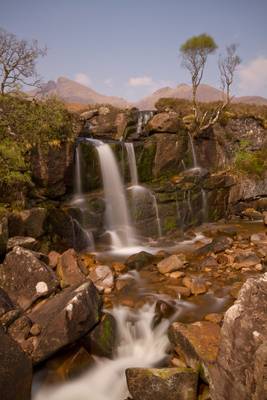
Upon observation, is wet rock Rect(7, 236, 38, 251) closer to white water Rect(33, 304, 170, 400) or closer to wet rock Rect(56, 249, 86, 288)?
wet rock Rect(56, 249, 86, 288)

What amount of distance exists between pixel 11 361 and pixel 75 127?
11698 mm

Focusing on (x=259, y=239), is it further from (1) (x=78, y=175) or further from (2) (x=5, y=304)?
(2) (x=5, y=304)

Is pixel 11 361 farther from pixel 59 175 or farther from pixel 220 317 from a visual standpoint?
pixel 59 175

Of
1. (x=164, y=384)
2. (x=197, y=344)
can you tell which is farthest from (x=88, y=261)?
(x=164, y=384)

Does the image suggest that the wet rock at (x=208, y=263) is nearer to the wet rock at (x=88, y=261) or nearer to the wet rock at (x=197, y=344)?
the wet rock at (x=88, y=261)

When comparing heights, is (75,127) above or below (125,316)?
above

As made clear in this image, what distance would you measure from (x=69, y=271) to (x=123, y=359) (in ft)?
11.7

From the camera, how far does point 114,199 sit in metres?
15.7

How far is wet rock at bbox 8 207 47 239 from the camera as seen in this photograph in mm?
10664

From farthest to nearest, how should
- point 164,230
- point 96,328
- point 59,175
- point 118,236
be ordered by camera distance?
1. point 164,230
2. point 118,236
3. point 59,175
4. point 96,328

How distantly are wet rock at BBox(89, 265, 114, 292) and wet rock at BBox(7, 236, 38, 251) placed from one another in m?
2.30

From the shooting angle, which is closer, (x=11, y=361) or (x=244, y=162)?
(x=11, y=361)

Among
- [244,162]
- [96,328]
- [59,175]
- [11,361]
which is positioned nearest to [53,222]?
[59,175]

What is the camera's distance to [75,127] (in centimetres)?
1490
